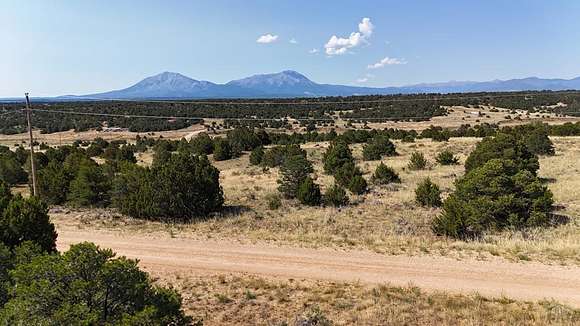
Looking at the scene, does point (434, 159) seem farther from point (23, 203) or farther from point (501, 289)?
point (23, 203)

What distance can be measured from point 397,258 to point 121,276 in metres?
9.34

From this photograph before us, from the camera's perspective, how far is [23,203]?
434 inches

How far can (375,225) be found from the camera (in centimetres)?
1852

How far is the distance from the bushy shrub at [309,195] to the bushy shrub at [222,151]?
800 inches

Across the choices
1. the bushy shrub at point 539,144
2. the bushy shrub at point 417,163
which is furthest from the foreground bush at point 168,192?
the bushy shrub at point 539,144

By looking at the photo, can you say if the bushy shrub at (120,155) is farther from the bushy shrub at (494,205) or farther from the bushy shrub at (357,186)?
the bushy shrub at (494,205)

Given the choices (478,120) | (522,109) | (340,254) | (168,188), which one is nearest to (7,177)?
(168,188)

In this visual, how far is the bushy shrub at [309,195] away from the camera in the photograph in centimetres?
2323

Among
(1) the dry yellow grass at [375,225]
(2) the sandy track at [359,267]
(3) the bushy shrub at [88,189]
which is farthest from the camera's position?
(3) the bushy shrub at [88,189]

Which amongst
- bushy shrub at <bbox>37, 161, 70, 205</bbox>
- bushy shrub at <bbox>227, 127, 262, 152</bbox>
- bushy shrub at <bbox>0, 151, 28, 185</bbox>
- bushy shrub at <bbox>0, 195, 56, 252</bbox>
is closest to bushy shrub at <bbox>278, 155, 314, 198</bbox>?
bushy shrub at <bbox>37, 161, 70, 205</bbox>

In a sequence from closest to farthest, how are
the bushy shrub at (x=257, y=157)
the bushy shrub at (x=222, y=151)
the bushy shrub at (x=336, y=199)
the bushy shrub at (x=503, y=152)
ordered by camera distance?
1. the bushy shrub at (x=336, y=199)
2. the bushy shrub at (x=503, y=152)
3. the bushy shrub at (x=257, y=157)
4. the bushy shrub at (x=222, y=151)

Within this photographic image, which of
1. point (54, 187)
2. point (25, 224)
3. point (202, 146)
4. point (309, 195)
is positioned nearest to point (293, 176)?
point (309, 195)

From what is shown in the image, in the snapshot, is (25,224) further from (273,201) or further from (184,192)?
(273,201)

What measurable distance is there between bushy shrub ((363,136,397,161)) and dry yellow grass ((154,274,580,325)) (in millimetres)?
28260
